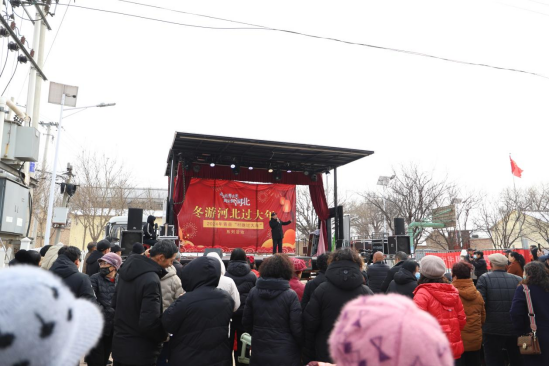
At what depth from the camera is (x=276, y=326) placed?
3729mm

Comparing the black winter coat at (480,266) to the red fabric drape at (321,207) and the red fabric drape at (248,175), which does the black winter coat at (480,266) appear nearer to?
the red fabric drape at (321,207)

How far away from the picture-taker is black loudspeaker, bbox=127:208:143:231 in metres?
11.5

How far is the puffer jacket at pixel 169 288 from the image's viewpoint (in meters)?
4.28

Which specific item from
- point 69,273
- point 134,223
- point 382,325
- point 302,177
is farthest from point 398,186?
point 382,325

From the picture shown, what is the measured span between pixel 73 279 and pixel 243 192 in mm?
12671

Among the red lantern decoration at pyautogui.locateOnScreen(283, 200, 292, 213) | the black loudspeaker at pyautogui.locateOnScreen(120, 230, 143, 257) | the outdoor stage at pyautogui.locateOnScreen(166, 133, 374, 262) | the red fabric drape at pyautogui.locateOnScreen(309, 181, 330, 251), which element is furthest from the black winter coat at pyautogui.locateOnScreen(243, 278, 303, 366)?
the red lantern decoration at pyautogui.locateOnScreen(283, 200, 292, 213)

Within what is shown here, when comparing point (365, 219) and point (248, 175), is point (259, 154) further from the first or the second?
point (365, 219)

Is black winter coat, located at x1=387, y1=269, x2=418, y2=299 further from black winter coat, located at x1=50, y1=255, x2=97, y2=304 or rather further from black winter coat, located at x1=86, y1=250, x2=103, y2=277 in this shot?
black winter coat, located at x1=86, y1=250, x2=103, y2=277

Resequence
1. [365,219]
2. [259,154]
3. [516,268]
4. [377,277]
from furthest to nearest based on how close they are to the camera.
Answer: [365,219]
[259,154]
[377,277]
[516,268]

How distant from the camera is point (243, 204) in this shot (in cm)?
1680

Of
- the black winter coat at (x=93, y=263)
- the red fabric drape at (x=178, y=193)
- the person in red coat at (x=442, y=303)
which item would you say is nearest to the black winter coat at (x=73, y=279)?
the black winter coat at (x=93, y=263)

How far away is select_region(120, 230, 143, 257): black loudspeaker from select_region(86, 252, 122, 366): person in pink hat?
19.8ft

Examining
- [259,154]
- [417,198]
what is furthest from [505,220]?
[259,154]

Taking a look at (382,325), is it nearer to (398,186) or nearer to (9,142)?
(9,142)
